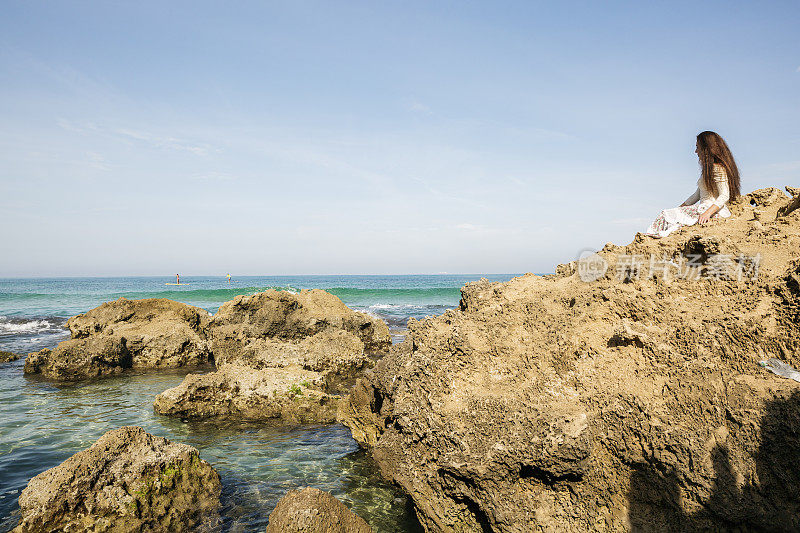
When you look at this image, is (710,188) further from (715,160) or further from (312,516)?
(312,516)

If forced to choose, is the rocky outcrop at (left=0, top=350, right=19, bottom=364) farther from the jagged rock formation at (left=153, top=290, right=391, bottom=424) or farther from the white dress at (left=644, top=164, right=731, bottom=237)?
the white dress at (left=644, top=164, right=731, bottom=237)

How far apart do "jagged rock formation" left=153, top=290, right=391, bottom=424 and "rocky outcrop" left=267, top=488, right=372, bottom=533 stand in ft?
11.3

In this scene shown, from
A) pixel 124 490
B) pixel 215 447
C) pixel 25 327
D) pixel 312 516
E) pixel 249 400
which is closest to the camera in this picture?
pixel 312 516

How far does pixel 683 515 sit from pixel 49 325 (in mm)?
24776

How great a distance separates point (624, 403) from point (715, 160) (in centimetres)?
295

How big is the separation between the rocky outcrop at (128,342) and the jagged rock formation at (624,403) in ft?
30.5

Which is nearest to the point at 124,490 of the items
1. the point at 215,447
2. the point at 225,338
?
the point at 215,447

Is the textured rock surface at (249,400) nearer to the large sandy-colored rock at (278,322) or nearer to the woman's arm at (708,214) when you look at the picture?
the large sandy-colored rock at (278,322)

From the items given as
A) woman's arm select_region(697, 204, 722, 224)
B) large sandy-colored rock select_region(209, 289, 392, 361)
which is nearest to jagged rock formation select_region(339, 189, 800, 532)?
woman's arm select_region(697, 204, 722, 224)

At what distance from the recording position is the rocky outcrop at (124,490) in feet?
13.5

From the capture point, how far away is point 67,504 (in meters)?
4.16

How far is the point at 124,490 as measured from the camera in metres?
4.35

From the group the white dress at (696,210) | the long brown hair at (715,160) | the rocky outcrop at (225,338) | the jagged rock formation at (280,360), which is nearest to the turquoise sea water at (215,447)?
the jagged rock formation at (280,360)

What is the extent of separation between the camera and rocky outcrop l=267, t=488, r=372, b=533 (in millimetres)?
3639
